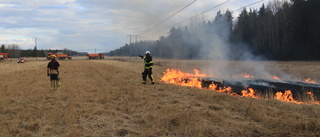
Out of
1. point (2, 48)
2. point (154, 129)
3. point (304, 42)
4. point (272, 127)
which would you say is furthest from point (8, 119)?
point (2, 48)

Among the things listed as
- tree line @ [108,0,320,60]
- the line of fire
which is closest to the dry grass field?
the line of fire

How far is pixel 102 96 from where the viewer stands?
7840 millimetres

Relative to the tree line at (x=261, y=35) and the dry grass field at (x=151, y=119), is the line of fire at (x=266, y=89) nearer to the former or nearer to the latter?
the dry grass field at (x=151, y=119)

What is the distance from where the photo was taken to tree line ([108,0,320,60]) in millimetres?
29173

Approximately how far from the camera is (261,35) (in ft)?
136

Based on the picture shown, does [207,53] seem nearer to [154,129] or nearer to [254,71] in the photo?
[254,71]

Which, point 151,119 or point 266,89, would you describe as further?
point 266,89

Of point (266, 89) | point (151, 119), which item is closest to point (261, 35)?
point (266, 89)

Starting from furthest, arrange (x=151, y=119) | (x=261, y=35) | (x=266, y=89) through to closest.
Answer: (x=261, y=35) → (x=266, y=89) → (x=151, y=119)

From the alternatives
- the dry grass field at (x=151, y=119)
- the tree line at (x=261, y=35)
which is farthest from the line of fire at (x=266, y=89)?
the tree line at (x=261, y=35)

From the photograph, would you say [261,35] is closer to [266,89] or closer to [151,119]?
[266,89]

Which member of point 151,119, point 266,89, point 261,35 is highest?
point 261,35

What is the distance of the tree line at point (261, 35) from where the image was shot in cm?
2917

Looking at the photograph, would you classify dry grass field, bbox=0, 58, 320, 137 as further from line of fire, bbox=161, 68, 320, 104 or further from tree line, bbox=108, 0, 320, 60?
tree line, bbox=108, 0, 320, 60
